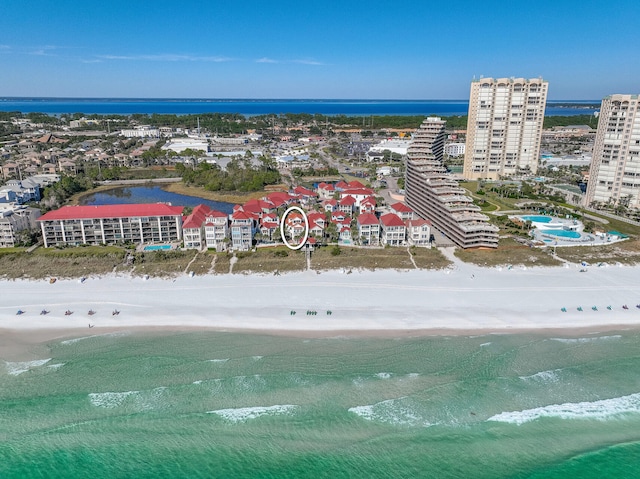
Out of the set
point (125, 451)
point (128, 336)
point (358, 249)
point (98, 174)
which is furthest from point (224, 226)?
point (98, 174)

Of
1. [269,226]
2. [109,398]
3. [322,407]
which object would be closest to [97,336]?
[109,398]

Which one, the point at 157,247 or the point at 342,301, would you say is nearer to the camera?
the point at 342,301

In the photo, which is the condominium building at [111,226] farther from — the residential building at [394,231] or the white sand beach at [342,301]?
the residential building at [394,231]

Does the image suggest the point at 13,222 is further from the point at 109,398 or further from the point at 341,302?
the point at 341,302

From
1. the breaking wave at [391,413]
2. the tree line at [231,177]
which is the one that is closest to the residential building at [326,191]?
the tree line at [231,177]

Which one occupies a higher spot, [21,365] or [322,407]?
[21,365]

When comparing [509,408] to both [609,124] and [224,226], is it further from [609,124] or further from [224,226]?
[609,124]
